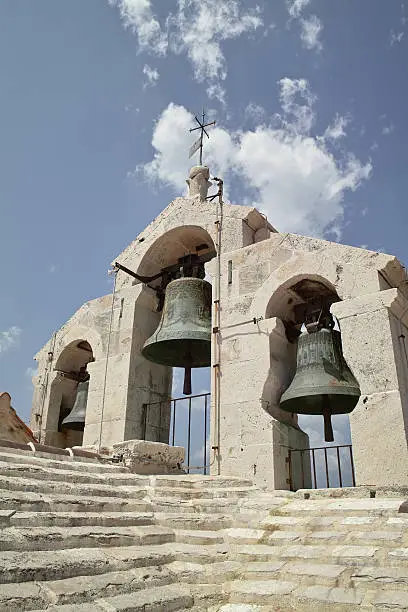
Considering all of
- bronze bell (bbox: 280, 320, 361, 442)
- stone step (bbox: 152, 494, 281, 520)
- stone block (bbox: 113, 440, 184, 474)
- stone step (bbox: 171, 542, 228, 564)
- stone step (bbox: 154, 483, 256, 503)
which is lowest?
stone step (bbox: 171, 542, 228, 564)

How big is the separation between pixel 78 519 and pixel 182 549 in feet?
2.52

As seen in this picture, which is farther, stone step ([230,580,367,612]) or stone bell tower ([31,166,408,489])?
stone bell tower ([31,166,408,489])

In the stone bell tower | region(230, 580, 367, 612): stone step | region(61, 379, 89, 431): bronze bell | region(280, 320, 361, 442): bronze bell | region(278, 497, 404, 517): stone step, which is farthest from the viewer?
region(61, 379, 89, 431): bronze bell

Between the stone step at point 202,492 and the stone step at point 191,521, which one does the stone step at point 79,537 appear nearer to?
the stone step at point 191,521

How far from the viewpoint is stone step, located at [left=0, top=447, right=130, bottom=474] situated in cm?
434

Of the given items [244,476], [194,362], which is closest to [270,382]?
[244,476]

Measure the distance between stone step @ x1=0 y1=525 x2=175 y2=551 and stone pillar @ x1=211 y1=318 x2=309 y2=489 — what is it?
2.78 meters

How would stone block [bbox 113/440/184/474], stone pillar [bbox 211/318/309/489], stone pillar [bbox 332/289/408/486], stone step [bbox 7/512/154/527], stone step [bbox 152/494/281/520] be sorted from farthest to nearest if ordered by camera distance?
1. stone pillar [bbox 211/318/309/489]
2. stone block [bbox 113/440/184/474]
3. stone pillar [bbox 332/289/408/486]
4. stone step [bbox 152/494/281/520]
5. stone step [bbox 7/512/154/527]

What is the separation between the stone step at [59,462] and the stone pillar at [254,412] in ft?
5.68

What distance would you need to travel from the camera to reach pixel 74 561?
300 centimetres

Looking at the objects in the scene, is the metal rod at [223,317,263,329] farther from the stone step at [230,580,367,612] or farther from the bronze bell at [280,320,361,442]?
the stone step at [230,580,367,612]

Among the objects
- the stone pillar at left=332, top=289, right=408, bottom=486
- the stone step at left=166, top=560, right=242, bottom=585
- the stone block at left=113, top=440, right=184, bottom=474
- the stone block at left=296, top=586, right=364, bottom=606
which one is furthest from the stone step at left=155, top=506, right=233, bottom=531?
the stone pillar at left=332, top=289, right=408, bottom=486

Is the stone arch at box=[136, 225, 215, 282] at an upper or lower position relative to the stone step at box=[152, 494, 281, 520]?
upper

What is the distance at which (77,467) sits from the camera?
477cm
